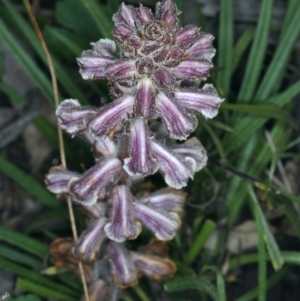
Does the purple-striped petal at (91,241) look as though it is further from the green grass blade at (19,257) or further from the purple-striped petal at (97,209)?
the green grass blade at (19,257)

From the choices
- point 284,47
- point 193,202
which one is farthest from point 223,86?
point 193,202

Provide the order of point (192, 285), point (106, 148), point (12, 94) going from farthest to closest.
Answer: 1. point (12, 94)
2. point (192, 285)
3. point (106, 148)

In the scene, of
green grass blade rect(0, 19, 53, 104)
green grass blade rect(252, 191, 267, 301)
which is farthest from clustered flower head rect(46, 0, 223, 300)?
green grass blade rect(0, 19, 53, 104)

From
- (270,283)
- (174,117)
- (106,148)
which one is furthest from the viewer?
(270,283)

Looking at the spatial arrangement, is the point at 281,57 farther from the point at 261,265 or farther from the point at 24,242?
the point at 24,242

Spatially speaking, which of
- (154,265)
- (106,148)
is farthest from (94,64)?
(154,265)

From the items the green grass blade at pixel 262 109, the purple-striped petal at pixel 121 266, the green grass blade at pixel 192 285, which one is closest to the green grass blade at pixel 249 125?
the green grass blade at pixel 262 109
